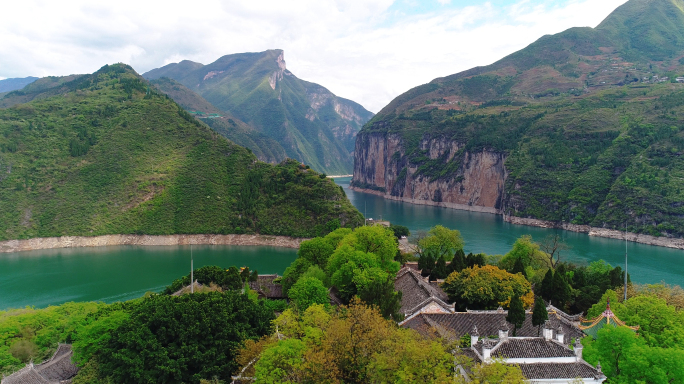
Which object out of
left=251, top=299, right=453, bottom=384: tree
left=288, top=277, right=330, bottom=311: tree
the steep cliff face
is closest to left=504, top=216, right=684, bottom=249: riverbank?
the steep cliff face

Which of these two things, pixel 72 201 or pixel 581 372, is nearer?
pixel 581 372

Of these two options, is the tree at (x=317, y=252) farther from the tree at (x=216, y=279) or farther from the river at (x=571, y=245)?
the river at (x=571, y=245)

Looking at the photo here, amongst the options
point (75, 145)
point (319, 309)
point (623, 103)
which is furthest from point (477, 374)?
point (623, 103)

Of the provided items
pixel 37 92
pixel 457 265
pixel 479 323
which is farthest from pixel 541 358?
pixel 37 92

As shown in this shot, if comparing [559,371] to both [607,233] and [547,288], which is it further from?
[607,233]

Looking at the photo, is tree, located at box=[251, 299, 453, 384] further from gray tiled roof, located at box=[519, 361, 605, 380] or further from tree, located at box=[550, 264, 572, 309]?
tree, located at box=[550, 264, 572, 309]

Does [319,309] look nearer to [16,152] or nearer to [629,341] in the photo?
[629,341]
